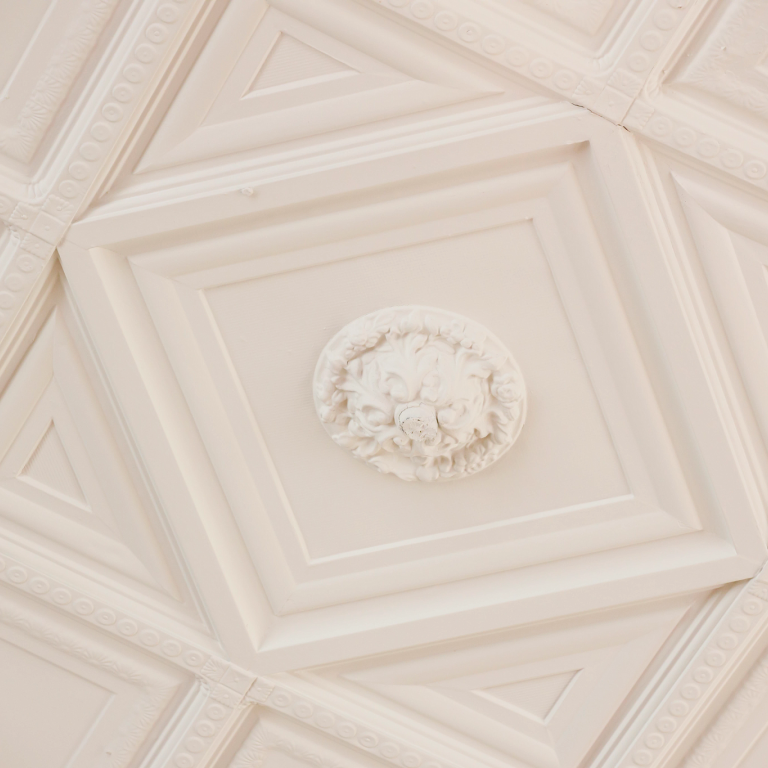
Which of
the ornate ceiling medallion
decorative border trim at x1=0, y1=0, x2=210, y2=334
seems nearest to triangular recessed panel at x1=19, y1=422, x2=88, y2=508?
decorative border trim at x1=0, y1=0, x2=210, y2=334

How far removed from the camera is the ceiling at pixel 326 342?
2.21m

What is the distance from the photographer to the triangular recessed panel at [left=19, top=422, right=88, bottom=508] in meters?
2.61

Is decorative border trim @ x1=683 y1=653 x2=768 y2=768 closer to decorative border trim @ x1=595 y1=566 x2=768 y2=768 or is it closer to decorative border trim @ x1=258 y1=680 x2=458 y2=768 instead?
decorative border trim @ x1=595 y1=566 x2=768 y2=768

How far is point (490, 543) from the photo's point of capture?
256 centimetres

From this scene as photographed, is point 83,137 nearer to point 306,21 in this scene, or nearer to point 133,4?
point 133,4

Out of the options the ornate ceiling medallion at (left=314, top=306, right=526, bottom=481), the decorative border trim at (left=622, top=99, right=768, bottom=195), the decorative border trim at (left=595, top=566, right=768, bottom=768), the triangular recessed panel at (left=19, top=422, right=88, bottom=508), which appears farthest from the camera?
the triangular recessed panel at (left=19, top=422, right=88, bottom=508)

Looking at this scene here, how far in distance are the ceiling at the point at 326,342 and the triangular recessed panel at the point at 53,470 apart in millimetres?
11

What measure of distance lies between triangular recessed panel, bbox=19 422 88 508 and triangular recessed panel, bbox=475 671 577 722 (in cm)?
165

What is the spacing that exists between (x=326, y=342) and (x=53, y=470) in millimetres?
1104

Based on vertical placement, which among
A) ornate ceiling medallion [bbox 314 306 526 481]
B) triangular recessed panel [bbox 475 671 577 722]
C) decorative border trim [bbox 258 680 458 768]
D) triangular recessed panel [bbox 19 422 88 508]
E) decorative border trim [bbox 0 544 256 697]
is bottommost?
decorative border trim [bbox 0 544 256 697]

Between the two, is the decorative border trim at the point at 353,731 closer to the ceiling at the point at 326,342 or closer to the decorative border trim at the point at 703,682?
the ceiling at the point at 326,342

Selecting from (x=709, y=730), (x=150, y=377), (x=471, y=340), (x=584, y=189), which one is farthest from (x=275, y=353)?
(x=709, y=730)

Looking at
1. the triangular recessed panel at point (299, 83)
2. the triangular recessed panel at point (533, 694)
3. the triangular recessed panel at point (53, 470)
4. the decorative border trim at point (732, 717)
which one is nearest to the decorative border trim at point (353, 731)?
the triangular recessed panel at point (533, 694)

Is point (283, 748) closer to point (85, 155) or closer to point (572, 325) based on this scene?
point (572, 325)
